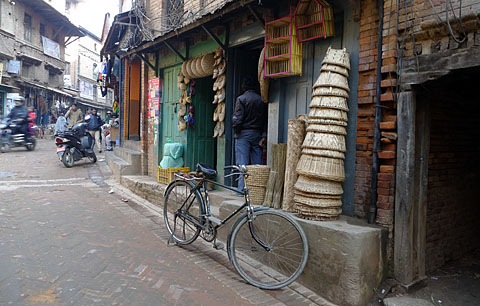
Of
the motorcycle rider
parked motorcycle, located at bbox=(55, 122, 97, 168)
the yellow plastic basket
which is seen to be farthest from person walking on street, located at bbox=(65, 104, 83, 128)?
the yellow plastic basket

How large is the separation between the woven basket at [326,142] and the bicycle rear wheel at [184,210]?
1737 millimetres

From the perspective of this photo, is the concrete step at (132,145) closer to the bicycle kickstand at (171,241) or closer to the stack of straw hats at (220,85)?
the stack of straw hats at (220,85)

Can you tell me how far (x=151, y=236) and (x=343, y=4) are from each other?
432cm

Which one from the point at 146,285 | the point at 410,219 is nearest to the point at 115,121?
the point at 146,285

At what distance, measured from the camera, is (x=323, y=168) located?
392 cm

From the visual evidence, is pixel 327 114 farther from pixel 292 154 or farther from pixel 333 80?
pixel 292 154

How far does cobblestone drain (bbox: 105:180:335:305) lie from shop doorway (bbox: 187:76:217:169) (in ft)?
5.81

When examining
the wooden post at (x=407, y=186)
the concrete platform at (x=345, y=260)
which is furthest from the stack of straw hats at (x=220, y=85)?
the wooden post at (x=407, y=186)

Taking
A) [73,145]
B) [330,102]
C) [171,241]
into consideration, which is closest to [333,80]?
[330,102]

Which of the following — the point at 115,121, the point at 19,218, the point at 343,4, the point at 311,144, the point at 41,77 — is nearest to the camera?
the point at 311,144

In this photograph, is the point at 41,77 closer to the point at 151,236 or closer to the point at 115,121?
the point at 115,121

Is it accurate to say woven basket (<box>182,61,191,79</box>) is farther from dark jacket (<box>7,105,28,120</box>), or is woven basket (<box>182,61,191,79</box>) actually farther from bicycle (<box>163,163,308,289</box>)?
dark jacket (<box>7,105,28,120</box>)

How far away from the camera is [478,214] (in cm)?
512

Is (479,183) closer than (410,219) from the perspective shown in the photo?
No
